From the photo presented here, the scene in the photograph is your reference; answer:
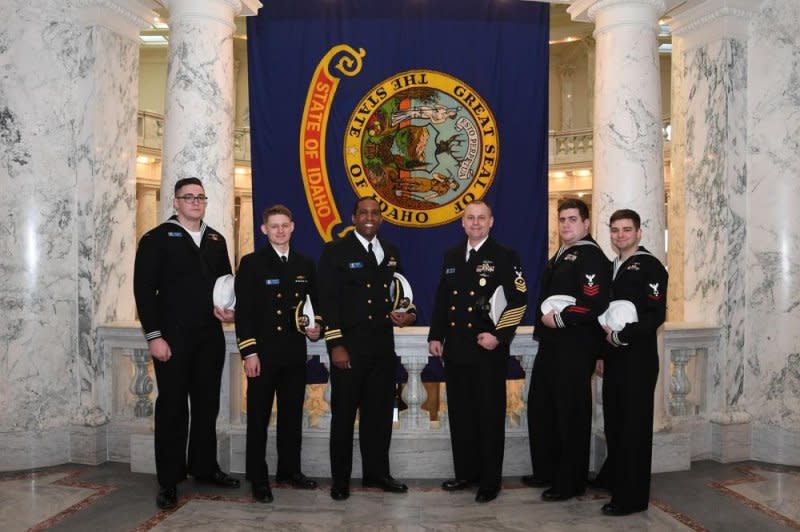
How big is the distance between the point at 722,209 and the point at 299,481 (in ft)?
14.3

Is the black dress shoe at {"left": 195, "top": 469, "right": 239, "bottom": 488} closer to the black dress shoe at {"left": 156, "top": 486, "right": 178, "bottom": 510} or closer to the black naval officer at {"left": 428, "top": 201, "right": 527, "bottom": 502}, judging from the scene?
the black dress shoe at {"left": 156, "top": 486, "right": 178, "bottom": 510}

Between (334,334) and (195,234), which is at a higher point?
(195,234)

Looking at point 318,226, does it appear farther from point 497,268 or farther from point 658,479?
point 658,479

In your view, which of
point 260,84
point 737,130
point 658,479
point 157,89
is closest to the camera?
point 658,479

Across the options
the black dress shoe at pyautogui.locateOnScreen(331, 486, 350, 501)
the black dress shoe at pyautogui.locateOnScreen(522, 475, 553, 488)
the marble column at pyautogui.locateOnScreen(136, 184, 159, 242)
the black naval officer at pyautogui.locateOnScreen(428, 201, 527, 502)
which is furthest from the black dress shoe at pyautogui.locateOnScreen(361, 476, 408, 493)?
the marble column at pyautogui.locateOnScreen(136, 184, 159, 242)

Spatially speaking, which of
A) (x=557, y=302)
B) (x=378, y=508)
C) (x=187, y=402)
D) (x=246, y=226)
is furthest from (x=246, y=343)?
(x=246, y=226)

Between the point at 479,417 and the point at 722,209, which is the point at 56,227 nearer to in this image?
the point at 479,417

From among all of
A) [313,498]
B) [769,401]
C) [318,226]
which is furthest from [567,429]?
[318,226]

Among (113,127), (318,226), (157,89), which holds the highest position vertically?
(157,89)

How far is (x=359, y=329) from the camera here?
4.98 meters

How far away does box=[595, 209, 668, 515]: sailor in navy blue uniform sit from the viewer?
15.3ft

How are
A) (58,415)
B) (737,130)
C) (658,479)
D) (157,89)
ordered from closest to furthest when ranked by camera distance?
(658,479) → (58,415) → (737,130) → (157,89)

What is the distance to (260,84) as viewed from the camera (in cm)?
718

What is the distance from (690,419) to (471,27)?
13.8 ft
